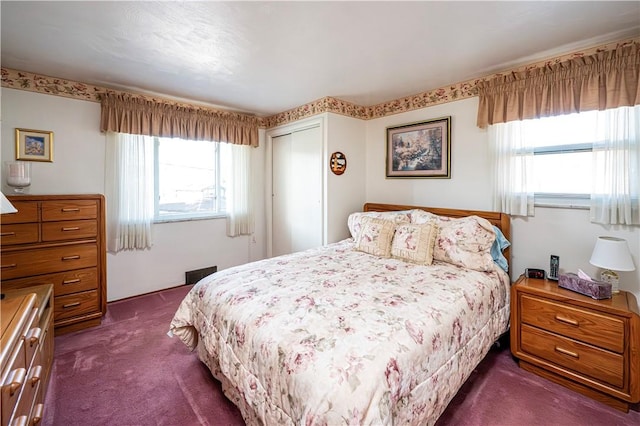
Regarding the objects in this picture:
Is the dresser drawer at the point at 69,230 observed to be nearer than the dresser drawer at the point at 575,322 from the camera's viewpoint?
No

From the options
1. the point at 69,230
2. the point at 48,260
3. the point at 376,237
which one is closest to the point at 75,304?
the point at 48,260

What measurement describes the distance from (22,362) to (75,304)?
61.5 inches

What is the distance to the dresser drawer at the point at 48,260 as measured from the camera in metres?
2.23

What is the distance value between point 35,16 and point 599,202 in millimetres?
3999

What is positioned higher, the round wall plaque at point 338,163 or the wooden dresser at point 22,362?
the round wall plaque at point 338,163

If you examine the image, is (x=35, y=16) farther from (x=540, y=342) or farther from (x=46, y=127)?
(x=540, y=342)

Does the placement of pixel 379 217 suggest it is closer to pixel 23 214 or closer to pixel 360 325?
pixel 360 325

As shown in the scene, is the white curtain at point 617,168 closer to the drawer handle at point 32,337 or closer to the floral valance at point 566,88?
the floral valance at point 566,88

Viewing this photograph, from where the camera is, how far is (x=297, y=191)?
3859 mm

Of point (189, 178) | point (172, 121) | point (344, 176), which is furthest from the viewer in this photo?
point (189, 178)

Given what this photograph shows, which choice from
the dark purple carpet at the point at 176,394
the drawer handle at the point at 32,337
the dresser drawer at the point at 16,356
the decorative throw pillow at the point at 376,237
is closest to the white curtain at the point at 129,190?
the dark purple carpet at the point at 176,394

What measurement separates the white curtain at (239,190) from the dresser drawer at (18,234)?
1.99 meters

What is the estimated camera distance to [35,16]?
1.74 m

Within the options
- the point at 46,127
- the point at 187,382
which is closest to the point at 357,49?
the point at 187,382
